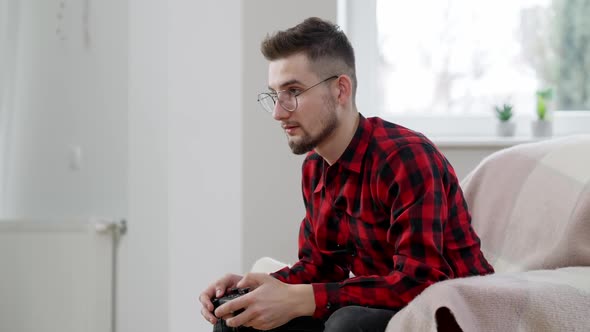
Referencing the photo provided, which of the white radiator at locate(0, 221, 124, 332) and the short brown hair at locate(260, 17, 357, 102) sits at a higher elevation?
the short brown hair at locate(260, 17, 357, 102)

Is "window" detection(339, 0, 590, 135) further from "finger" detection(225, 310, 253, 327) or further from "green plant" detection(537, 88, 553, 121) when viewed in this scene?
"finger" detection(225, 310, 253, 327)

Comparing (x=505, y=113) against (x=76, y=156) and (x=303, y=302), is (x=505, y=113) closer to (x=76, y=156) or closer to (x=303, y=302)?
(x=303, y=302)

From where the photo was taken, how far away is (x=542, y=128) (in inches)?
99.0

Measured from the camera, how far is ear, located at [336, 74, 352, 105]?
1519 millimetres

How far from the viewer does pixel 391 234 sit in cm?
134

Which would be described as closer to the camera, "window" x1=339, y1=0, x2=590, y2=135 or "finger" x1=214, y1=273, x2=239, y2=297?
"finger" x1=214, y1=273, x2=239, y2=297

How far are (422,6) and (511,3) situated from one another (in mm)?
308

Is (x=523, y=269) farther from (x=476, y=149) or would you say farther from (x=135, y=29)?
(x=135, y=29)

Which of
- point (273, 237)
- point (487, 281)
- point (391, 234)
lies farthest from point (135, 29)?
point (487, 281)

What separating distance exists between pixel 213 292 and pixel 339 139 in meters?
0.40

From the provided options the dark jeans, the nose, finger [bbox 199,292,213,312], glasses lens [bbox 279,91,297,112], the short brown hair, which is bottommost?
finger [bbox 199,292,213,312]

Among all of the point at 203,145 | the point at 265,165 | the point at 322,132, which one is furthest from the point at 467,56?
the point at 322,132

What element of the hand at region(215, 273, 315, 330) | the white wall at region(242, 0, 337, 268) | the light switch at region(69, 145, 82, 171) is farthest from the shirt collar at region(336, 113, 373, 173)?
the light switch at region(69, 145, 82, 171)

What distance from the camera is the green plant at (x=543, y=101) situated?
8.24 ft
